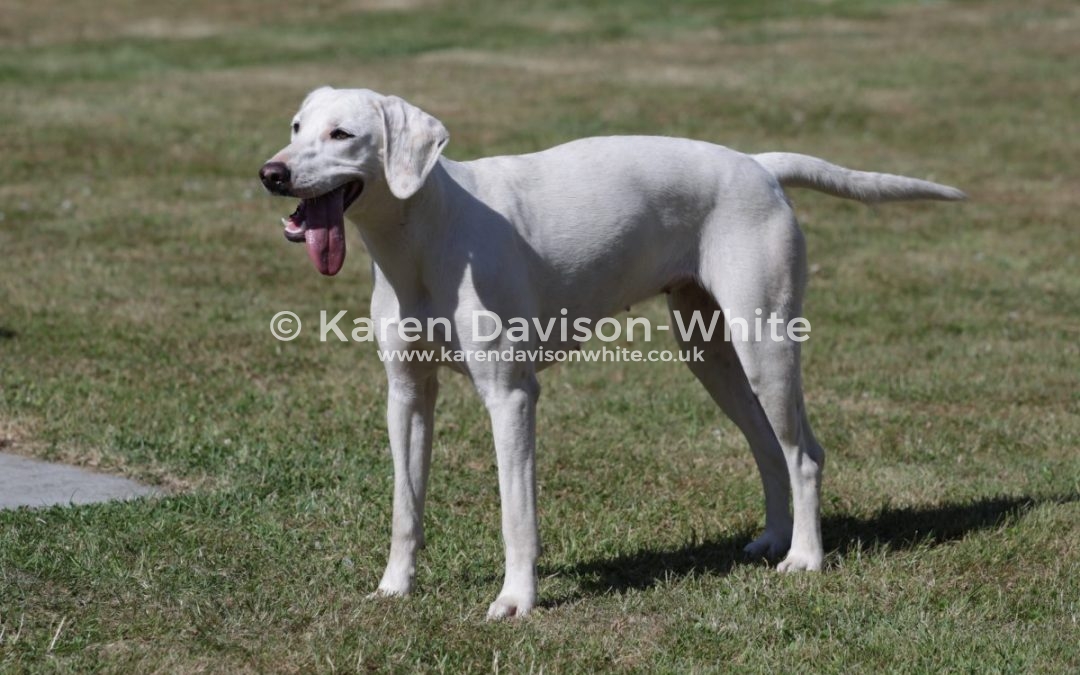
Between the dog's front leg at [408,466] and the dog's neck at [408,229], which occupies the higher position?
the dog's neck at [408,229]

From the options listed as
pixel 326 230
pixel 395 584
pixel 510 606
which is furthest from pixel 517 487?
pixel 326 230

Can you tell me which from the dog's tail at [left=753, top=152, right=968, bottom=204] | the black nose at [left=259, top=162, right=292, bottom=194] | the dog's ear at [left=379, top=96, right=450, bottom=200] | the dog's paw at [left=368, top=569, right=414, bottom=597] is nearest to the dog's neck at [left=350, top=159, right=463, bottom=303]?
the dog's ear at [left=379, top=96, right=450, bottom=200]

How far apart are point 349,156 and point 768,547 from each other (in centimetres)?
225

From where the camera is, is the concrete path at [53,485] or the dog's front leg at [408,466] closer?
the dog's front leg at [408,466]

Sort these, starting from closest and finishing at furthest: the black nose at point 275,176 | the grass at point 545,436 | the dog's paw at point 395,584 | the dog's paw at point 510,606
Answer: the black nose at point 275,176
the grass at point 545,436
the dog's paw at point 510,606
the dog's paw at point 395,584

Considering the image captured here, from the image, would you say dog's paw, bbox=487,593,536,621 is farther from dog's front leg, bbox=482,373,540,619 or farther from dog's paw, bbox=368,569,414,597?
dog's paw, bbox=368,569,414,597

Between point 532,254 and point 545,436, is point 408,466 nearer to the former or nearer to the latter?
point 532,254

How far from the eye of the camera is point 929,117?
54.3 ft

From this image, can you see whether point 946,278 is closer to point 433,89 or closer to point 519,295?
point 519,295

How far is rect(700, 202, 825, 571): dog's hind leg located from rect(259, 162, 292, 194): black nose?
1.58 metres

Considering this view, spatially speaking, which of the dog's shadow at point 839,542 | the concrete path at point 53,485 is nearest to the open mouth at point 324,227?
the dog's shadow at point 839,542

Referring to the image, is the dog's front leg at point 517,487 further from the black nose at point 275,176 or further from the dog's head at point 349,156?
the black nose at point 275,176

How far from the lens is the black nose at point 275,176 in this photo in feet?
13.8

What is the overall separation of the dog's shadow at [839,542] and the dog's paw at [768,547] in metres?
0.04
